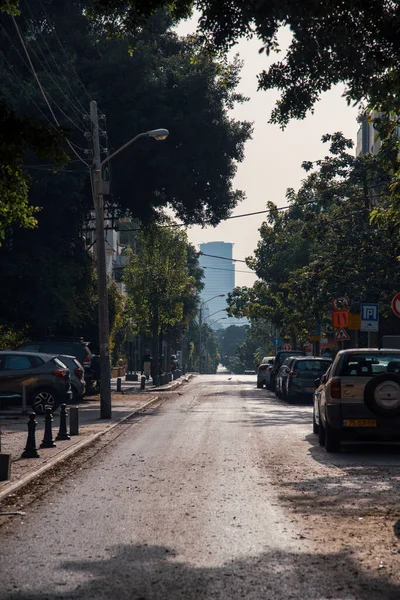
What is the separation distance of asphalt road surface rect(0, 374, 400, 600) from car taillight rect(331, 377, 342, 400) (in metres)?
0.99

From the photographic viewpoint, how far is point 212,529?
882cm

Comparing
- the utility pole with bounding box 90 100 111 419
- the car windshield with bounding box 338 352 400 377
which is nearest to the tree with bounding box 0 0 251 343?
the utility pole with bounding box 90 100 111 419

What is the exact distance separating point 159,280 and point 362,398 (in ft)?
147

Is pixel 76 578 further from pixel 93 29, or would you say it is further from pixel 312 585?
pixel 93 29

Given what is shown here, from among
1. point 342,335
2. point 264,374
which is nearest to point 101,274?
point 342,335

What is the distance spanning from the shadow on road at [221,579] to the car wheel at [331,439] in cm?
826

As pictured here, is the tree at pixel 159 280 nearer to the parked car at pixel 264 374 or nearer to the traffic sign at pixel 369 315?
the parked car at pixel 264 374

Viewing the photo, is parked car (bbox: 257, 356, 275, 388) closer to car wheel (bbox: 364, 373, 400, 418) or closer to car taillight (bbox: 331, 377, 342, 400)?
car taillight (bbox: 331, 377, 342, 400)

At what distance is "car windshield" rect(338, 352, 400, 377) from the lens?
16016 millimetres

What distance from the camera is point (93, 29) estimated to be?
3906cm

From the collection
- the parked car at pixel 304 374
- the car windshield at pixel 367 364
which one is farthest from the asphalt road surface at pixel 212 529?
the parked car at pixel 304 374

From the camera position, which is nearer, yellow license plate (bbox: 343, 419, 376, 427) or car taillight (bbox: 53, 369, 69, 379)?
yellow license plate (bbox: 343, 419, 376, 427)

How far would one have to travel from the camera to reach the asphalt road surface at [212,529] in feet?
22.0

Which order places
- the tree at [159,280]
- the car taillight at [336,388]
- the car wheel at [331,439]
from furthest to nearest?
the tree at [159,280], the car wheel at [331,439], the car taillight at [336,388]
